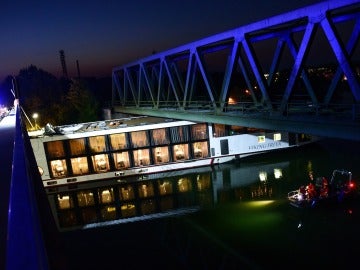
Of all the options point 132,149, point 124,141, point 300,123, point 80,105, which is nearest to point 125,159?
point 132,149

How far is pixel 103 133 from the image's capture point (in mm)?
29859

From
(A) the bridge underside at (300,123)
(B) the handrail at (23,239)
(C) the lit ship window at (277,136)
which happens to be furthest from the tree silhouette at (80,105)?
(B) the handrail at (23,239)

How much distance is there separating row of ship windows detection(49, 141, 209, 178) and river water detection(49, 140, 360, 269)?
203 inches

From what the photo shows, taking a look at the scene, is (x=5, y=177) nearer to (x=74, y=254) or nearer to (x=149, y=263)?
(x=149, y=263)

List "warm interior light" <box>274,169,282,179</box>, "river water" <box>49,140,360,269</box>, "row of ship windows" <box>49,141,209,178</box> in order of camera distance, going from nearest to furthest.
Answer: "river water" <box>49,140,360,269</box>, "warm interior light" <box>274,169,282,179</box>, "row of ship windows" <box>49,141,209,178</box>

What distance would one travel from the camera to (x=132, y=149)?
100 feet

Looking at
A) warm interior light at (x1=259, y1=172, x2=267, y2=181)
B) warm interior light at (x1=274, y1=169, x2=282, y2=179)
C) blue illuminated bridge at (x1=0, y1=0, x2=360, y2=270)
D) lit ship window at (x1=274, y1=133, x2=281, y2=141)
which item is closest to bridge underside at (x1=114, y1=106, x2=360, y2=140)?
blue illuminated bridge at (x1=0, y1=0, x2=360, y2=270)

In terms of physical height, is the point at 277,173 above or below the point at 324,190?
below

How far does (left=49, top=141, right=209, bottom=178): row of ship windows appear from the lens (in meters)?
30.0

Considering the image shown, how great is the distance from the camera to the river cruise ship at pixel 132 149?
2973cm

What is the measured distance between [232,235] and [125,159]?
1533 cm

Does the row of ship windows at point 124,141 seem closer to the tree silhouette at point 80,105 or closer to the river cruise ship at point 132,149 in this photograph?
the river cruise ship at point 132,149

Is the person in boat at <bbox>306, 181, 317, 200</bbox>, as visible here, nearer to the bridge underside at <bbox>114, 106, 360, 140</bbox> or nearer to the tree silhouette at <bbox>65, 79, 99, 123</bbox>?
the bridge underside at <bbox>114, 106, 360, 140</bbox>

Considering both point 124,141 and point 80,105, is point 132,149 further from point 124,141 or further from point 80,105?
point 80,105
